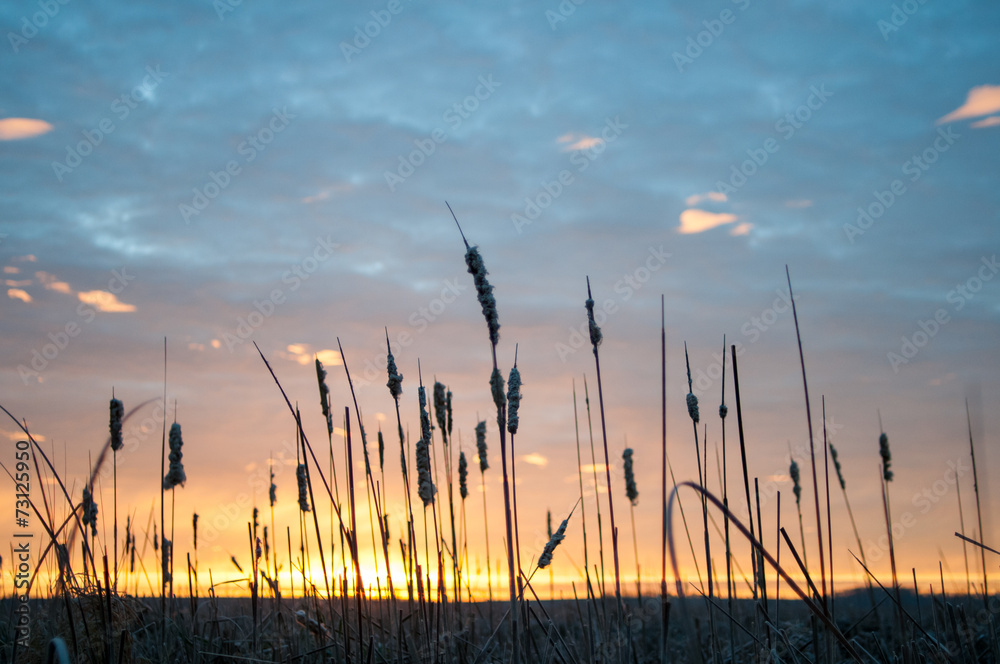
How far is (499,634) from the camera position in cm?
458

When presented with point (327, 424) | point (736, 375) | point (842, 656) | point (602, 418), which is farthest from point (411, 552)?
point (842, 656)

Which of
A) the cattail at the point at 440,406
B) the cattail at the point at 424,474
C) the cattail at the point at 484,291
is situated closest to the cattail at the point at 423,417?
the cattail at the point at 424,474

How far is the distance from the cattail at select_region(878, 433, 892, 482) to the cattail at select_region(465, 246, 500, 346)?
3099 millimetres

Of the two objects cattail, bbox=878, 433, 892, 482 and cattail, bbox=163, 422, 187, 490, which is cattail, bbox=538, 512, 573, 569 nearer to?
cattail, bbox=163, 422, 187, 490

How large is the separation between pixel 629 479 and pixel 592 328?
197 cm

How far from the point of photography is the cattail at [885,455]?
163 inches

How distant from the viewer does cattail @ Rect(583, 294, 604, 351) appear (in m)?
2.45

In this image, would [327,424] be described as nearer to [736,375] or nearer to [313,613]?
[736,375]

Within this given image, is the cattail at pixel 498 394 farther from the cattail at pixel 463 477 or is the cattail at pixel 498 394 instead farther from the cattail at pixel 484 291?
the cattail at pixel 463 477

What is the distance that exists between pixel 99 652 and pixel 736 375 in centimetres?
311

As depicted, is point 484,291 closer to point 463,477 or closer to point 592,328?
point 592,328

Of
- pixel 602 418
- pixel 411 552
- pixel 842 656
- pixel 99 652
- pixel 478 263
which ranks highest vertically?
pixel 478 263

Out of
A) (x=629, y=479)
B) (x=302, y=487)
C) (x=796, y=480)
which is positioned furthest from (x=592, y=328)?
(x=796, y=480)

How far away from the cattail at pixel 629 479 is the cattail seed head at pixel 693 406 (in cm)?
125
